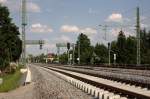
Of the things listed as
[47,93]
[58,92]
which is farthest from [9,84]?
Answer: [47,93]

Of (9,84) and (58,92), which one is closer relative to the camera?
(58,92)

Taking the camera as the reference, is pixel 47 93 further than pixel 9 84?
No

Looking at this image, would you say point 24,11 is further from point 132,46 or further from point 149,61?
point 132,46

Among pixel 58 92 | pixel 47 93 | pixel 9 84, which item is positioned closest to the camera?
pixel 47 93

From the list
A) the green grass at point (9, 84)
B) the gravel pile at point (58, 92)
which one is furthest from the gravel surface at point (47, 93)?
the green grass at point (9, 84)

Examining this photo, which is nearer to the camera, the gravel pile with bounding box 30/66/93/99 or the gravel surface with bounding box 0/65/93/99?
the gravel pile with bounding box 30/66/93/99

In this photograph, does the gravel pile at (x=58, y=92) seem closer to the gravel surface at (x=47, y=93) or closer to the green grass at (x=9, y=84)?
the gravel surface at (x=47, y=93)

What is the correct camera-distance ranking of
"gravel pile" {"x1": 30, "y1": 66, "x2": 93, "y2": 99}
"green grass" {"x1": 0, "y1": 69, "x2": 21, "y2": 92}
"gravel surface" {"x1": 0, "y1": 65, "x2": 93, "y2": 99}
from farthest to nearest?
"green grass" {"x1": 0, "y1": 69, "x2": 21, "y2": 92}
"gravel surface" {"x1": 0, "y1": 65, "x2": 93, "y2": 99}
"gravel pile" {"x1": 30, "y1": 66, "x2": 93, "y2": 99}

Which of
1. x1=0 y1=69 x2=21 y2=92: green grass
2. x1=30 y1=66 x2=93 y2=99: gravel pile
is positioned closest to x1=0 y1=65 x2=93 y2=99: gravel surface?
x1=30 y1=66 x2=93 y2=99: gravel pile

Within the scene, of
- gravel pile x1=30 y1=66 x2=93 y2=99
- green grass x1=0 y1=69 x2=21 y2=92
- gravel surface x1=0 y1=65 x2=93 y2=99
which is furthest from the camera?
green grass x1=0 y1=69 x2=21 y2=92

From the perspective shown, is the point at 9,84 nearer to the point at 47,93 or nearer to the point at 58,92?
the point at 58,92

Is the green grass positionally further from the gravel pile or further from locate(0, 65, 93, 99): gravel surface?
the gravel pile

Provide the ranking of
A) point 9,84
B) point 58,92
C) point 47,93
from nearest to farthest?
point 47,93 < point 58,92 < point 9,84

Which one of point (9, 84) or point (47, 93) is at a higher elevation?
point (47, 93)
